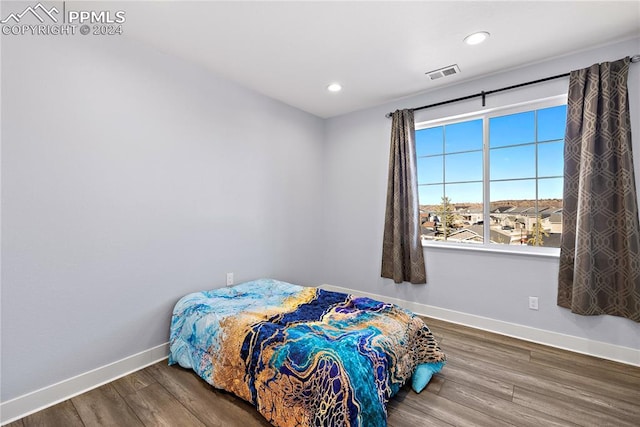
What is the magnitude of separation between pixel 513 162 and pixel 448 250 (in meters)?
1.09

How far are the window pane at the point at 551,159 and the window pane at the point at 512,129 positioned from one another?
14 cm

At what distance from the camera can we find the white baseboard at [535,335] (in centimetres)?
229

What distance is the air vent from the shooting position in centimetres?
271

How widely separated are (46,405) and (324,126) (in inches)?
153

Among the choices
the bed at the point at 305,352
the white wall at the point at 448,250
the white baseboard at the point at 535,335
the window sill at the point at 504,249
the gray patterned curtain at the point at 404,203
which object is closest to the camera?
the bed at the point at 305,352

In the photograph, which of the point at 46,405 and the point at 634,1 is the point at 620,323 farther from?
the point at 46,405

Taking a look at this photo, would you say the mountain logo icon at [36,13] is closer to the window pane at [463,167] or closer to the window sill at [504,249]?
the window pane at [463,167]

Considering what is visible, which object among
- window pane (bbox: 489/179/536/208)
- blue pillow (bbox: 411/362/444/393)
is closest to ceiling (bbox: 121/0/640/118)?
window pane (bbox: 489/179/536/208)

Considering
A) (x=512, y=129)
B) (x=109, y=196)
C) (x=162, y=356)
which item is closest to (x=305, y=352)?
(x=162, y=356)

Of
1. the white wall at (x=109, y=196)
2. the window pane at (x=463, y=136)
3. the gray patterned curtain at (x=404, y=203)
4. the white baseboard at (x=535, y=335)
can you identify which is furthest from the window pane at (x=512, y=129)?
the white wall at (x=109, y=196)

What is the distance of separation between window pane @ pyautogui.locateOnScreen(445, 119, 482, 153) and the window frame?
0.15 ft

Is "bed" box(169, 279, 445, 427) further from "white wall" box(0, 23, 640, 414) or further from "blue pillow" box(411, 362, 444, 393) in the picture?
"white wall" box(0, 23, 640, 414)

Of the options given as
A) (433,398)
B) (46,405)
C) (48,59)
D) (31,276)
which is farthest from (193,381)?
(48,59)

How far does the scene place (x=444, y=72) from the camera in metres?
2.79
